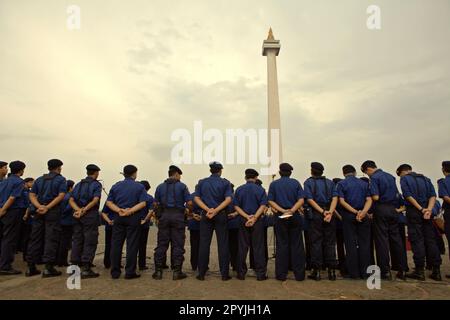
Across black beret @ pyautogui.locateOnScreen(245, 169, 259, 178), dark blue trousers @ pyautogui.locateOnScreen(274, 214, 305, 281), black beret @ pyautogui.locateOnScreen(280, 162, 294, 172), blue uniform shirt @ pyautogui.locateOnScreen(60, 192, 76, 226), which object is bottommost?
dark blue trousers @ pyautogui.locateOnScreen(274, 214, 305, 281)

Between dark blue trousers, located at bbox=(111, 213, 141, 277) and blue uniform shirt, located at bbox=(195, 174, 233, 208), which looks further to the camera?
blue uniform shirt, located at bbox=(195, 174, 233, 208)

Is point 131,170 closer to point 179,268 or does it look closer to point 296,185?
point 179,268

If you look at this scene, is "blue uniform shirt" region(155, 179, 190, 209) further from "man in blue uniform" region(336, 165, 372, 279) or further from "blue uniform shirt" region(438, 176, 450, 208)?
"blue uniform shirt" region(438, 176, 450, 208)

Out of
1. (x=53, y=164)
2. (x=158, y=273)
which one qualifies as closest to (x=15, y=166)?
(x=53, y=164)

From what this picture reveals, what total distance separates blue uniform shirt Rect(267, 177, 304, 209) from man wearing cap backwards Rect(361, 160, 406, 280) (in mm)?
1452

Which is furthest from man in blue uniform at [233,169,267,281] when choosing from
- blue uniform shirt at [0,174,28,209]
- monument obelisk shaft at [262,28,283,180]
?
monument obelisk shaft at [262,28,283,180]

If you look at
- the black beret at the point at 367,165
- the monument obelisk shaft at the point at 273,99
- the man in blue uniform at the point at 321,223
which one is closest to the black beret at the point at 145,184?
the man in blue uniform at the point at 321,223

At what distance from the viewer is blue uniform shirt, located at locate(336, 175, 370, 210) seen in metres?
5.89

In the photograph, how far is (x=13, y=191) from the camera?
20.7 ft

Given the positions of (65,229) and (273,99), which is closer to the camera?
(65,229)

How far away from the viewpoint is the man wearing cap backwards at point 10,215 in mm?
6188

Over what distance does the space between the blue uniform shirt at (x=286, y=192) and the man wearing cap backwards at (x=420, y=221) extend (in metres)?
2.24

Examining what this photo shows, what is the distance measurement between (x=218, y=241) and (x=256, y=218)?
91 centimetres

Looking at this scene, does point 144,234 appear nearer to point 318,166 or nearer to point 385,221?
point 318,166
